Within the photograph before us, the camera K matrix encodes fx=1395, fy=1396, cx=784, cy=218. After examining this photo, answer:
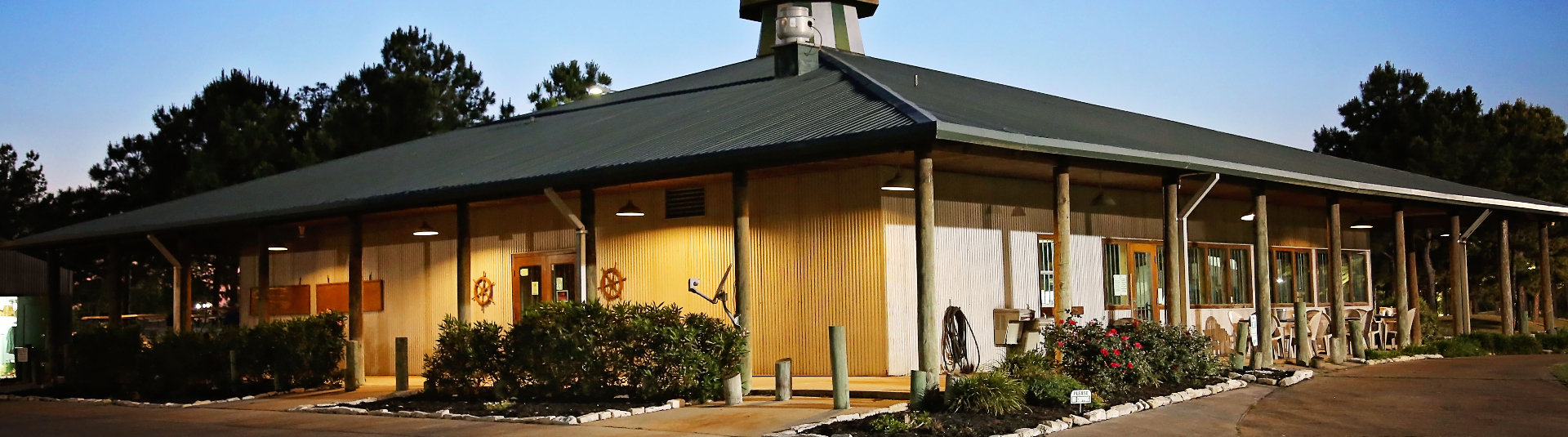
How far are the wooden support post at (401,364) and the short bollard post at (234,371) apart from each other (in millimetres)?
2701

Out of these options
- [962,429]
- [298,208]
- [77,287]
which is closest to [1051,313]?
[962,429]

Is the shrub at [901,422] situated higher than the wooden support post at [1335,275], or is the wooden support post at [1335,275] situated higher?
the wooden support post at [1335,275]

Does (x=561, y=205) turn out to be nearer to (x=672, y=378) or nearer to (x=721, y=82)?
(x=672, y=378)

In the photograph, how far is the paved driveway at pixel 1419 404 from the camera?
11203mm

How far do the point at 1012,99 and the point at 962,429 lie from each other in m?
9.26

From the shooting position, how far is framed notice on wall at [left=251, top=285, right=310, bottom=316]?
74.7 feet

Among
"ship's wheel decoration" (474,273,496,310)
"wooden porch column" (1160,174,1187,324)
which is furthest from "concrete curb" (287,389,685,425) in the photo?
"wooden porch column" (1160,174,1187,324)

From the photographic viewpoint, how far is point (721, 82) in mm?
21000

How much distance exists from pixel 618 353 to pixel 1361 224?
50.0ft

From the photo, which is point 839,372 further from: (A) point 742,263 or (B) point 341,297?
(B) point 341,297

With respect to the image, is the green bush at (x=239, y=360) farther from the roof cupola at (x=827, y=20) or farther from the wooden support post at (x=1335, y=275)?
the wooden support post at (x=1335, y=275)

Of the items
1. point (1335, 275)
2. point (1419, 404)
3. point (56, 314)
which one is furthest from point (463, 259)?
point (56, 314)

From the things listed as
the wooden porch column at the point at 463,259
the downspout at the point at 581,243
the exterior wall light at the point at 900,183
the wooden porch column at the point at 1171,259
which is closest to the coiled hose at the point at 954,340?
the exterior wall light at the point at 900,183

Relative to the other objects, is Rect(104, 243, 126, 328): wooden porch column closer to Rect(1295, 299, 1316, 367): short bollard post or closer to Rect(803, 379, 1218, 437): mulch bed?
Rect(803, 379, 1218, 437): mulch bed
